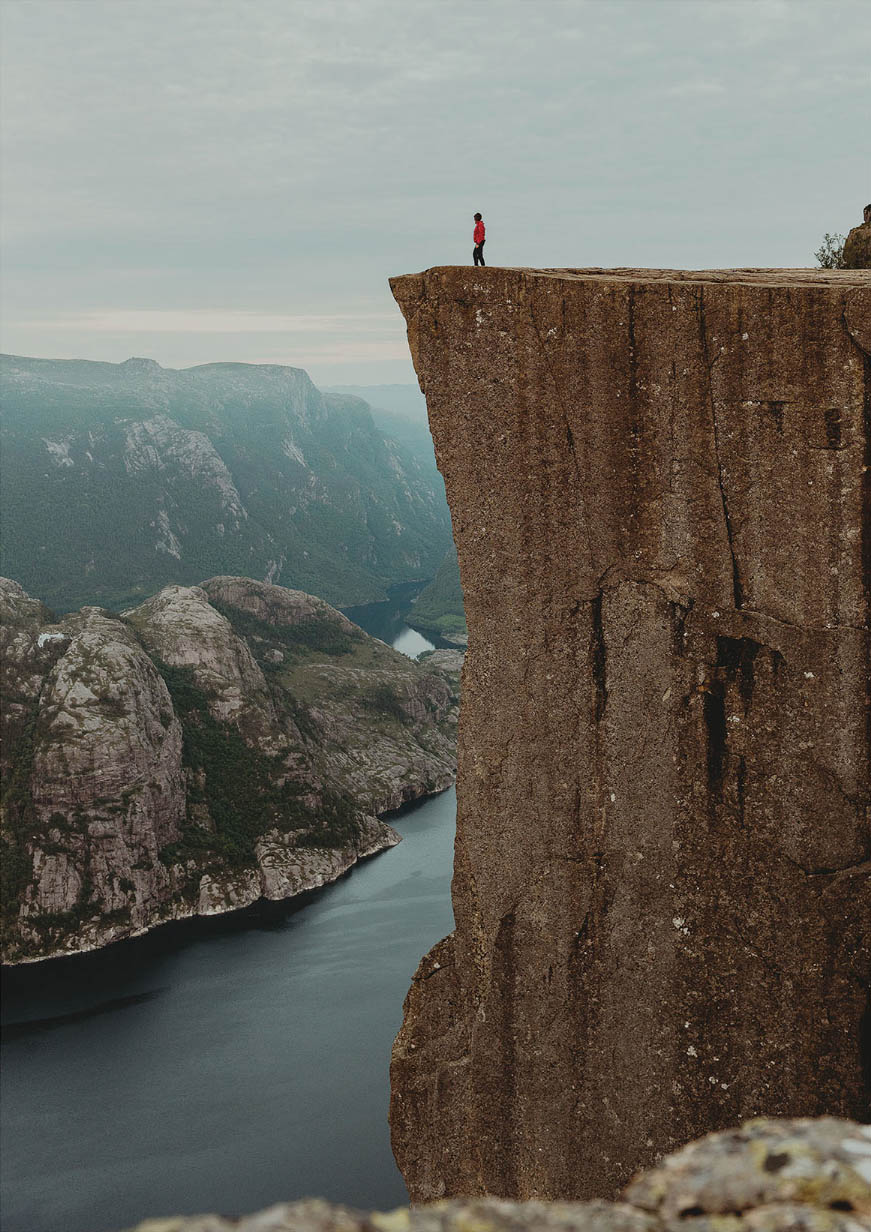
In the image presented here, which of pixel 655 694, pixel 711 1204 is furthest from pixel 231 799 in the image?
pixel 711 1204

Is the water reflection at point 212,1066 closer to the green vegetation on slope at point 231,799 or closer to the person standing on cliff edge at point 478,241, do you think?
the green vegetation on slope at point 231,799

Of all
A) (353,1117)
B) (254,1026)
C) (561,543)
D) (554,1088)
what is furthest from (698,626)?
(254,1026)

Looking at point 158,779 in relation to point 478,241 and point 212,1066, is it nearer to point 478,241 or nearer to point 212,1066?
point 212,1066

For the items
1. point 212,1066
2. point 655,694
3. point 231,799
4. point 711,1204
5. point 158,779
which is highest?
point 655,694

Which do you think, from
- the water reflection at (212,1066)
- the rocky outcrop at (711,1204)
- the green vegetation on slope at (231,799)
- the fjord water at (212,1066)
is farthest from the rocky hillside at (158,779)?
the rocky outcrop at (711,1204)

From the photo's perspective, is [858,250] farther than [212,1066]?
No

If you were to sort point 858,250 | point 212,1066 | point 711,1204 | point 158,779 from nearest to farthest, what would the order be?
point 711,1204
point 858,250
point 212,1066
point 158,779
